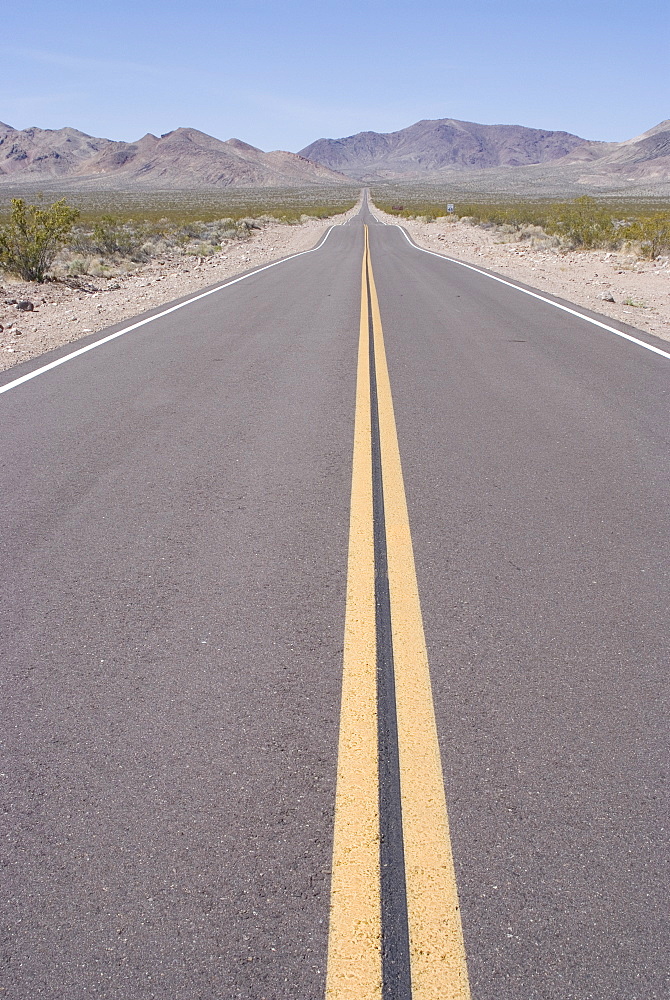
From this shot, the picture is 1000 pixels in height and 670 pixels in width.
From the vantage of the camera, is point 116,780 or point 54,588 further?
point 54,588

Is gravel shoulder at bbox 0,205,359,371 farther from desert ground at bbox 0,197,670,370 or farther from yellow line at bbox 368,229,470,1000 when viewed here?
yellow line at bbox 368,229,470,1000

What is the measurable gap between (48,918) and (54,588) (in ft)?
6.61

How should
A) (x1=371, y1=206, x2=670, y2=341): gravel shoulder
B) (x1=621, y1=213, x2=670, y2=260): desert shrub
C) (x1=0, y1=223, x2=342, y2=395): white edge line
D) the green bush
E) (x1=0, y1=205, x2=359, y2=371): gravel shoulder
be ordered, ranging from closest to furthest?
(x1=0, y1=223, x2=342, y2=395): white edge line < (x1=0, y1=205, x2=359, y2=371): gravel shoulder < (x1=371, y1=206, x2=670, y2=341): gravel shoulder < the green bush < (x1=621, y1=213, x2=670, y2=260): desert shrub

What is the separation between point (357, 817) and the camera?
2.37 metres

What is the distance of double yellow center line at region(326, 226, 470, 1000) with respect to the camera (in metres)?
1.91

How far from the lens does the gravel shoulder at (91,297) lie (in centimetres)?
1130

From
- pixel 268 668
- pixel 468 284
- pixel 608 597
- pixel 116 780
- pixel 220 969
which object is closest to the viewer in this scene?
pixel 220 969

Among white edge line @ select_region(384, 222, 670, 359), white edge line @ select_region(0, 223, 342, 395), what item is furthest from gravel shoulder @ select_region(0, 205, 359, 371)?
white edge line @ select_region(384, 222, 670, 359)

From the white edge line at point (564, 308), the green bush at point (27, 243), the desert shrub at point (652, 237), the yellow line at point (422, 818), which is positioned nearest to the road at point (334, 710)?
the yellow line at point (422, 818)

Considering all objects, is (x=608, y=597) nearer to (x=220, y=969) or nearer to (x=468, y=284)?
(x=220, y=969)

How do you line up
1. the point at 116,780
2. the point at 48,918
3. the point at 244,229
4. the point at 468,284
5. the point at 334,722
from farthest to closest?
the point at 244,229 < the point at 468,284 < the point at 334,722 < the point at 116,780 < the point at 48,918

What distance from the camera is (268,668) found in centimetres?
314

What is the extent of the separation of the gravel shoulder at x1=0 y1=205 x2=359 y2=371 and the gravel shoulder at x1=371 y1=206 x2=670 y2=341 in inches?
330

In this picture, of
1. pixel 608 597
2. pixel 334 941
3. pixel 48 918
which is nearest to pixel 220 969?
pixel 334 941
